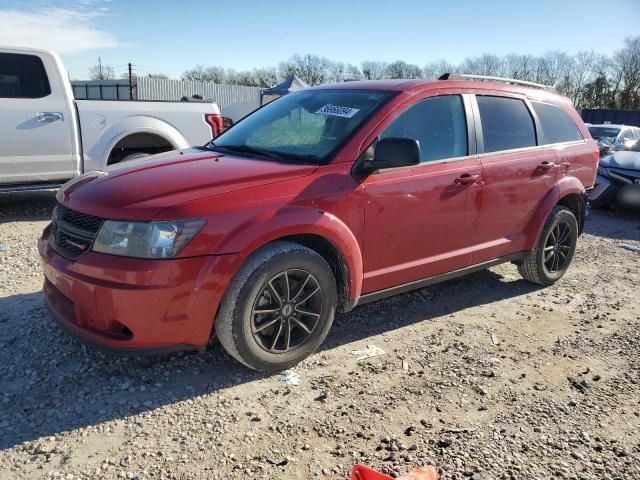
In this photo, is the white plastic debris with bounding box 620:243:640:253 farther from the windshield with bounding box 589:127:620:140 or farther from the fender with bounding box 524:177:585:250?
the windshield with bounding box 589:127:620:140

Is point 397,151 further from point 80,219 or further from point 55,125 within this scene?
point 55,125

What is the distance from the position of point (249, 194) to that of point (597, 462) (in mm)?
Answer: 2264

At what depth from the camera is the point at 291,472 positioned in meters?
2.49

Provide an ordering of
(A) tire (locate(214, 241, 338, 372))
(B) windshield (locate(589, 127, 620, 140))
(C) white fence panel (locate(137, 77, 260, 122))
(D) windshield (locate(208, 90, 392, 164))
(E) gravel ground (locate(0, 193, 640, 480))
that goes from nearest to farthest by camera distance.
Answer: (E) gravel ground (locate(0, 193, 640, 480))
(A) tire (locate(214, 241, 338, 372))
(D) windshield (locate(208, 90, 392, 164))
(B) windshield (locate(589, 127, 620, 140))
(C) white fence panel (locate(137, 77, 260, 122))

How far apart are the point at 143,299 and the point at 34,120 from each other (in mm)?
5022

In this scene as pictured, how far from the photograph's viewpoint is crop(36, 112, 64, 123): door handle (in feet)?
22.0

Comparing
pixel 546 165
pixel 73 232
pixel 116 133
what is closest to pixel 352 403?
pixel 73 232

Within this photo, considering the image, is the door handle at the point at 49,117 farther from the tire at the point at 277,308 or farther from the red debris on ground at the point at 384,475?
the red debris on ground at the point at 384,475

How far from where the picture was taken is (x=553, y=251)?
510cm

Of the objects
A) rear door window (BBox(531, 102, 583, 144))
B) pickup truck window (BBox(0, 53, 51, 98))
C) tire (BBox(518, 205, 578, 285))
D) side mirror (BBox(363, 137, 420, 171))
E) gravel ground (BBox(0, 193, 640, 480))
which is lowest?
gravel ground (BBox(0, 193, 640, 480))

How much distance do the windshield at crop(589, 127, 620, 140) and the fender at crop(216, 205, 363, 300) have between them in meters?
14.0

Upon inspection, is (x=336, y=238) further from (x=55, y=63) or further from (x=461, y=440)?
(x=55, y=63)

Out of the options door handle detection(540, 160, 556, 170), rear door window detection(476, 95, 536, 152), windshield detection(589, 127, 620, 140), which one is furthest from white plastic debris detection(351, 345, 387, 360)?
windshield detection(589, 127, 620, 140)

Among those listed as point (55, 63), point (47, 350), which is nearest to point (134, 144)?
point (55, 63)
